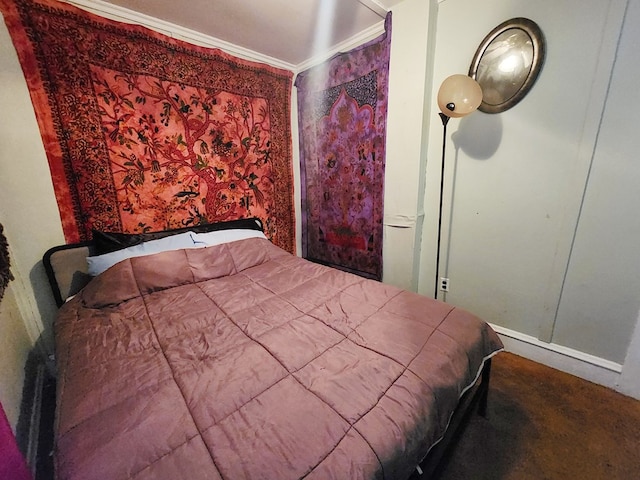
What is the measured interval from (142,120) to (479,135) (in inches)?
99.0

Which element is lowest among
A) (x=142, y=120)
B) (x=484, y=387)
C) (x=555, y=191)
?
(x=484, y=387)

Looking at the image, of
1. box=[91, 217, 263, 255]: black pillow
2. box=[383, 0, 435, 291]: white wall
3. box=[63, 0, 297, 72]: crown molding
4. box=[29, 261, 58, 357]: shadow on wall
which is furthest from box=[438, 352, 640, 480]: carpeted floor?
box=[63, 0, 297, 72]: crown molding

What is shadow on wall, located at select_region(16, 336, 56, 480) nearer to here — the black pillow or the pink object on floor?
the black pillow

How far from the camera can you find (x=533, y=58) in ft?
5.10

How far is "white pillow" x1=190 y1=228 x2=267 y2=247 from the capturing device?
208 centimetres

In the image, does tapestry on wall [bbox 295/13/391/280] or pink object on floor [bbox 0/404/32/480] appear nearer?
pink object on floor [bbox 0/404/32/480]

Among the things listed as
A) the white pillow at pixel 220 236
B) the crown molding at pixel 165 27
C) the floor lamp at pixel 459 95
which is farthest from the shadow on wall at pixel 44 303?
the floor lamp at pixel 459 95

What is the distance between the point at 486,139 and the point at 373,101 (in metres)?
0.98

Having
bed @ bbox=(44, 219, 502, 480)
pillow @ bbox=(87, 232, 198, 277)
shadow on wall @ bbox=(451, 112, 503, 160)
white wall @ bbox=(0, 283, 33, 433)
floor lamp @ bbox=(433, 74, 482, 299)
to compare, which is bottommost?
white wall @ bbox=(0, 283, 33, 433)

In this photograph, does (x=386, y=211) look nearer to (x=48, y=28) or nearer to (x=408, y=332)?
(x=408, y=332)

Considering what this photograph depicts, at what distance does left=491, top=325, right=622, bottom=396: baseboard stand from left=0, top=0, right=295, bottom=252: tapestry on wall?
2489 millimetres

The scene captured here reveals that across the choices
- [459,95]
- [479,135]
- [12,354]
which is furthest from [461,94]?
[12,354]

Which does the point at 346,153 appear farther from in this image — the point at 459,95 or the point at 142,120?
the point at 142,120

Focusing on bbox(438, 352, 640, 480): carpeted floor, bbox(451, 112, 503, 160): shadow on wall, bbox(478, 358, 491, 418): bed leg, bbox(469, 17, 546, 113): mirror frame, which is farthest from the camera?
bbox(451, 112, 503, 160): shadow on wall
